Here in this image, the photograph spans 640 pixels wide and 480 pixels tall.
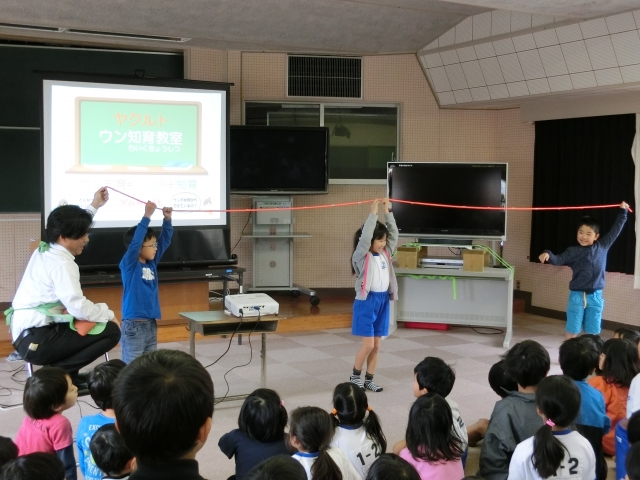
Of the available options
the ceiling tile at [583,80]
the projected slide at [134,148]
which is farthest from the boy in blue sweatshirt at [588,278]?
the projected slide at [134,148]

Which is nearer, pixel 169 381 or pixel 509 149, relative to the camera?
pixel 169 381

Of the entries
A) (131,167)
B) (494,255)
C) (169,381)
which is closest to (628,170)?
(494,255)

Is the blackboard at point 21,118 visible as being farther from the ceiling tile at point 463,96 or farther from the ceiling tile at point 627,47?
the ceiling tile at point 627,47

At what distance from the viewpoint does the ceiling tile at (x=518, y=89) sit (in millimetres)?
7039

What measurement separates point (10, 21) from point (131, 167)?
5.44 feet

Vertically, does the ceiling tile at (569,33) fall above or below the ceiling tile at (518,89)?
above

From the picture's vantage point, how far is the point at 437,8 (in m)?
6.80

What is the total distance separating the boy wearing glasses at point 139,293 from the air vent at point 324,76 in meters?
4.00

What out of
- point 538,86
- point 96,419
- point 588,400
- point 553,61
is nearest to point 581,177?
point 538,86

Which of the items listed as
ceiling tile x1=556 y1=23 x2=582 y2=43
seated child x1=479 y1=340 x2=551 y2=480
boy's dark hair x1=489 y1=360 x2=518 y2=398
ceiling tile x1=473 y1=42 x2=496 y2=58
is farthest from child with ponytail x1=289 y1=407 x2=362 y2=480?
ceiling tile x1=473 y1=42 x2=496 y2=58

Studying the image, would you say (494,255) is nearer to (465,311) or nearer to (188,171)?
(465,311)

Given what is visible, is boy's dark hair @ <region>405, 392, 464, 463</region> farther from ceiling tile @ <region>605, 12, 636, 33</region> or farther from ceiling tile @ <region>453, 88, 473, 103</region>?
ceiling tile @ <region>453, 88, 473, 103</region>

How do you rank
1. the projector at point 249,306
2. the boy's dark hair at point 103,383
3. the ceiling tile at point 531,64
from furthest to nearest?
the ceiling tile at point 531,64 → the projector at point 249,306 → the boy's dark hair at point 103,383

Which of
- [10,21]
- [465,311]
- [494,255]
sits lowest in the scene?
[465,311]
